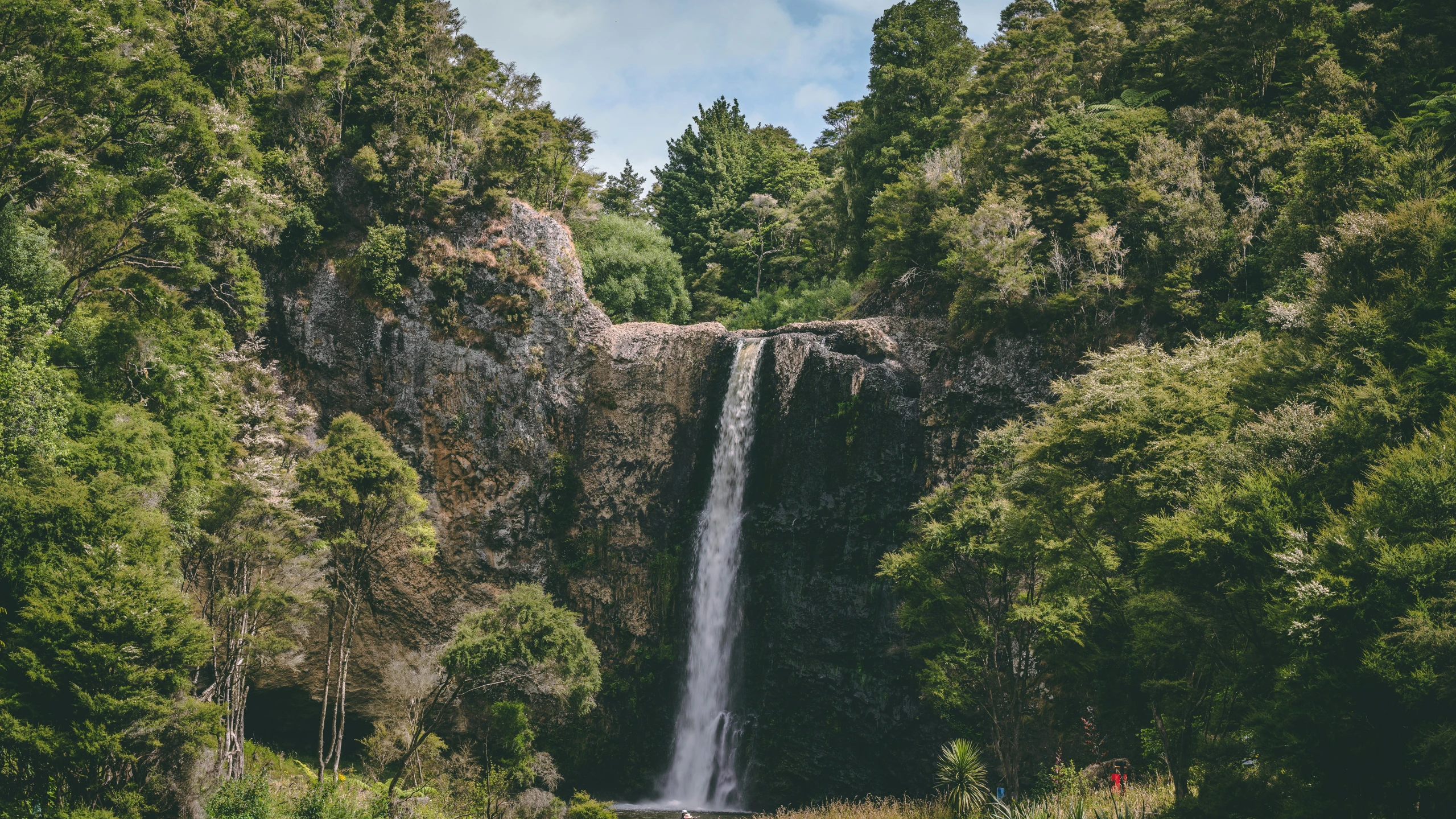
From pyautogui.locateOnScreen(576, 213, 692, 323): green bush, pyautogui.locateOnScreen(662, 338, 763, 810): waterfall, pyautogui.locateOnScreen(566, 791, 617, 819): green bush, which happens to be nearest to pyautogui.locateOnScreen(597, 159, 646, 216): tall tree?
pyautogui.locateOnScreen(576, 213, 692, 323): green bush

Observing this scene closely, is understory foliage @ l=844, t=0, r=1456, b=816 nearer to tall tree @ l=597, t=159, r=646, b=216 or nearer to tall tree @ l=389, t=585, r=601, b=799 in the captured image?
tall tree @ l=389, t=585, r=601, b=799

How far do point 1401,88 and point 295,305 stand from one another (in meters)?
36.3

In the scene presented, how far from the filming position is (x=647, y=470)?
107 ft

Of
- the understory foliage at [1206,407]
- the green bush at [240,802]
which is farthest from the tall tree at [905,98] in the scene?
the green bush at [240,802]

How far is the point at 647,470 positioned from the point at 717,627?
648cm

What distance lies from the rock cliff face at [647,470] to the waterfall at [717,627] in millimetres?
569

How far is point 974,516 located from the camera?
18781 mm

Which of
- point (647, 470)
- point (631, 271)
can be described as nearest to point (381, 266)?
point (647, 470)

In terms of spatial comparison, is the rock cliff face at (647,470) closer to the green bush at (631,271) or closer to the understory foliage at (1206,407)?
the understory foliage at (1206,407)

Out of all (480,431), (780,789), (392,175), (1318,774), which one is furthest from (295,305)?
(1318,774)

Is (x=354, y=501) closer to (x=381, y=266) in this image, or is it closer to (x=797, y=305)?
(x=381, y=266)

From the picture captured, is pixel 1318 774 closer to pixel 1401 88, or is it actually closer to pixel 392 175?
pixel 1401 88

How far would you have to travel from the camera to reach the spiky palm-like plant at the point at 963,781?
1808cm

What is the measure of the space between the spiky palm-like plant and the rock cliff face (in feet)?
27.2
